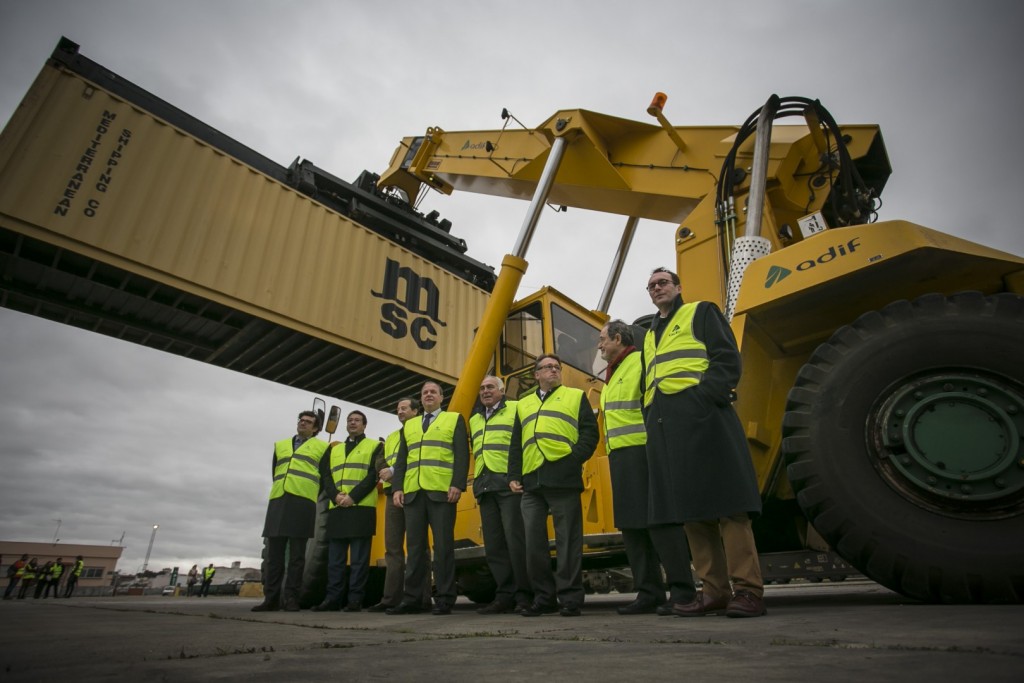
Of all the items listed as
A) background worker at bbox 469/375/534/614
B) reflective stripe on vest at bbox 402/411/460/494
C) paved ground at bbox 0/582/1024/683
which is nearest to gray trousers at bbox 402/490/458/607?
reflective stripe on vest at bbox 402/411/460/494

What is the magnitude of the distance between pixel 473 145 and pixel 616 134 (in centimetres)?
229

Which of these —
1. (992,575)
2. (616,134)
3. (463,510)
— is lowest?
(992,575)

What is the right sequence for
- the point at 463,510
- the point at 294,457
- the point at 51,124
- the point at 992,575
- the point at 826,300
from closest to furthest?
the point at 992,575 → the point at 826,300 → the point at 463,510 → the point at 294,457 → the point at 51,124

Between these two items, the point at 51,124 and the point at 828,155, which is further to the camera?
the point at 51,124

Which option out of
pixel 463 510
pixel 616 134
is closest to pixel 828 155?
pixel 616 134

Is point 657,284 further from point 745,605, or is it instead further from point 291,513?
point 291,513

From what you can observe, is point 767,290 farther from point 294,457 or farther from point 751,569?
point 294,457

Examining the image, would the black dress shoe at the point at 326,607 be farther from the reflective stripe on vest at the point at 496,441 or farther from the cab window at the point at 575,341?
the cab window at the point at 575,341

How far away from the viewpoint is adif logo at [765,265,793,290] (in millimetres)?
2686

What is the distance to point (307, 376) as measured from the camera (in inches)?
380

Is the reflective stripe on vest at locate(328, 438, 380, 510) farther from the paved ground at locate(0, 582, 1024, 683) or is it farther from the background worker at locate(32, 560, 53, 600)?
the background worker at locate(32, 560, 53, 600)

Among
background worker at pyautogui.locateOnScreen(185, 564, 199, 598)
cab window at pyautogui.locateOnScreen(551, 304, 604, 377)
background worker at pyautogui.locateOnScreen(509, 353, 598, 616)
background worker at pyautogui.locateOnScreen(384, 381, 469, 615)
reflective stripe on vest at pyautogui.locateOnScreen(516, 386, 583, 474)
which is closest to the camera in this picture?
background worker at pyautogui.locateOnScreen(509, 353, 598, 616)

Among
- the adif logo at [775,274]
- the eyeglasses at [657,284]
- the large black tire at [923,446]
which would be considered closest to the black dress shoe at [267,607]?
the eyeglasses at [657,284]

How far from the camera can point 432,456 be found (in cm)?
379
